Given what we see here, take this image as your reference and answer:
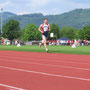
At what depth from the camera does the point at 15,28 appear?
336ft

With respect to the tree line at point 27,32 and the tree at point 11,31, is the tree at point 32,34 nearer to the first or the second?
the tree line at point 27,32

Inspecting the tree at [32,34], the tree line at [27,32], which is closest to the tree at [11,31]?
the tree line at [27,32]

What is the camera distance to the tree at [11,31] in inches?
3944

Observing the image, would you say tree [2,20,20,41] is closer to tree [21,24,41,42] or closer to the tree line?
the tree line

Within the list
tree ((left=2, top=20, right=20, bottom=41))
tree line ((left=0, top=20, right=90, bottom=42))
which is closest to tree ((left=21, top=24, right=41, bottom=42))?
tree line ((left=0, top=20, right=90, bottom=42))

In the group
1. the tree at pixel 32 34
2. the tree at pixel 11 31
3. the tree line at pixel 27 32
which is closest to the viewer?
the tree at pixel 11 31

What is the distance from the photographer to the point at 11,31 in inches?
3959

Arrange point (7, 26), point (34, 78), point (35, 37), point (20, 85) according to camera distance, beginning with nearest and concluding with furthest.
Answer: point (20, 85)
point (34, 78)
point (7, 26)
point (35, 37)

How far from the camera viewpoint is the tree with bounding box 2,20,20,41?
10019 cm

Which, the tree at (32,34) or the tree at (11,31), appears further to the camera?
the tree at (32,34)

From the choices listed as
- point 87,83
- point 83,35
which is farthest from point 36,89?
point 83,35

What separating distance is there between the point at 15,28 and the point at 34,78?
3846 inches

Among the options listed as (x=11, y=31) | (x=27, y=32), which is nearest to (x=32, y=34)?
(x=27, y=32)

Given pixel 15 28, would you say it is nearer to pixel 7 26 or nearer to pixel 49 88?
pixel 7 26
